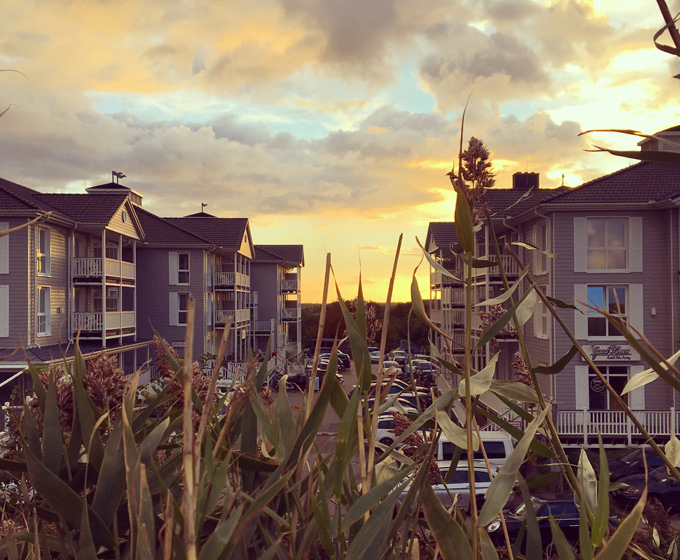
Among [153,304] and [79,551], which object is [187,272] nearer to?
[153,304]

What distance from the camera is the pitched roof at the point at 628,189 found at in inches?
877

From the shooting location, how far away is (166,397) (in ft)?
2.82

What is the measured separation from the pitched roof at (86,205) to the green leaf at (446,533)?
2688 cm

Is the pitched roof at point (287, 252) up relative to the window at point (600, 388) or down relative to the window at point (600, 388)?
up

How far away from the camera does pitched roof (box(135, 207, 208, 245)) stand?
34219 mm

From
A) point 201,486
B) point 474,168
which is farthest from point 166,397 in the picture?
point 474,168

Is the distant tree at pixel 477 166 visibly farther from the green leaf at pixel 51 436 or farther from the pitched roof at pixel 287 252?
the pitched roof at pixel 287 252

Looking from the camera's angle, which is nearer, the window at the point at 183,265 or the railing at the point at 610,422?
the railing at the point at 610,422

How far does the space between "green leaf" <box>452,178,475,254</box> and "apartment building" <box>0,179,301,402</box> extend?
34.3 ft

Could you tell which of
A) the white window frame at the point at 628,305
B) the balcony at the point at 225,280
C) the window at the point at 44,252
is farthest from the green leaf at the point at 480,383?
the balcony at the point at 225,280

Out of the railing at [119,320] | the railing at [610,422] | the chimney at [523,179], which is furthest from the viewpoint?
the chimney at [523,179]

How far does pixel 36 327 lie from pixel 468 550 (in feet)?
79.1

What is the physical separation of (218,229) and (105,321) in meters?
16.0

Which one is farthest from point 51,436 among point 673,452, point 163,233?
point 163,233
